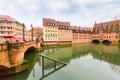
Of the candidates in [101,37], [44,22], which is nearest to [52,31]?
[44,22]

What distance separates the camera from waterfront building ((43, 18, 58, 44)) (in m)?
61.7

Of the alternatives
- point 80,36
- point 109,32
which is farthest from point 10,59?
point 109,32

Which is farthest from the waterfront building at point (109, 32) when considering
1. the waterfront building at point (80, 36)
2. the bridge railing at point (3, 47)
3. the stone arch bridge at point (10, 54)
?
the bridge railing at point (3, 47)

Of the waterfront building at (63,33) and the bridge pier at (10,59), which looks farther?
the waterfront building at (63,33)

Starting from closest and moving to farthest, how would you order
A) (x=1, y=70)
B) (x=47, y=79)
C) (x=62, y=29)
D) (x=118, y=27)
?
(x=1, y=70)
(x=47, y=79)
(x=62, y=29)
(x=118, y=27)

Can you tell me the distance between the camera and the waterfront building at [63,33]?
2723 inches

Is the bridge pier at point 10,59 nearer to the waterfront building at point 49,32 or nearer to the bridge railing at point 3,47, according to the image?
the bridge railing at point 3,47

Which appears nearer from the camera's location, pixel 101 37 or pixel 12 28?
pixel 12 28

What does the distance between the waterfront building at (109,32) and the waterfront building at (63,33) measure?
940 inches

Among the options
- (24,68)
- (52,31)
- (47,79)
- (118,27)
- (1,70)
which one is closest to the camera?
(1,70)

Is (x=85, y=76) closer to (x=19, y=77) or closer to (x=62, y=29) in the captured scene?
(x=19, y=77)

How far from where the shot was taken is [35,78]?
1631 cm

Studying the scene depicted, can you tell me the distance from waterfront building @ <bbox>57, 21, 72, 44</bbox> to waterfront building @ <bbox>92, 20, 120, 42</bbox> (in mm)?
23884

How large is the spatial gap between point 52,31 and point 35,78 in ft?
162
